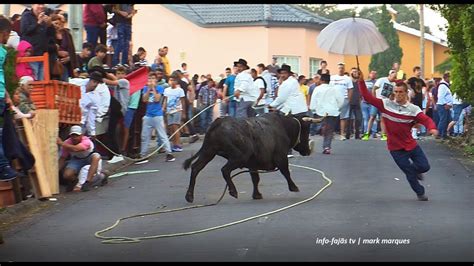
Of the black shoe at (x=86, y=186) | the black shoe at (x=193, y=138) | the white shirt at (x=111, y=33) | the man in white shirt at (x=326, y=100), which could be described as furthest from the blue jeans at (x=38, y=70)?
the black shoe at (x=193, y=138)

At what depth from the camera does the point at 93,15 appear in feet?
74.5

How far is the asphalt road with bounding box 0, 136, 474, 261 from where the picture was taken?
11.2 meters

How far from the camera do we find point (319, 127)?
30.6 meters

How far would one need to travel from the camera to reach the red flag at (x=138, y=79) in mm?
21406

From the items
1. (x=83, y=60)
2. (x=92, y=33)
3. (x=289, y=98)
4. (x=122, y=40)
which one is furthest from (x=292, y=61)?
(x=83, y=60)

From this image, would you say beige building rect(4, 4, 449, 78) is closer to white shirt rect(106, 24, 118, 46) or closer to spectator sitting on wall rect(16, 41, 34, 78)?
white shirt rect(106, 24, 118, 46)

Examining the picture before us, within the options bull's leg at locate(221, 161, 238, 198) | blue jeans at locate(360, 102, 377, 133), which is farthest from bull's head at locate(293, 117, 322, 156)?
blue jeans at locate(360, 102, 377, 133)

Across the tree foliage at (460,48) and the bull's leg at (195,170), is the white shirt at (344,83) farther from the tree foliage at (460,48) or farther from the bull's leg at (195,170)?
the bull's leg at (195,170)

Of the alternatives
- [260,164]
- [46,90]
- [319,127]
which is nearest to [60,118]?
[46,90]

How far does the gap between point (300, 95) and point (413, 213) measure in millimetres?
9374

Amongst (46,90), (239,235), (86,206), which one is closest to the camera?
(239,235)

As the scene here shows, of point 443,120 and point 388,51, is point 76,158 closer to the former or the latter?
point 443,120

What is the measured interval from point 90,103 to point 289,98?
207 inches

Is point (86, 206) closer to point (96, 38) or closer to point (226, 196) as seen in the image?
point (226, 196)
